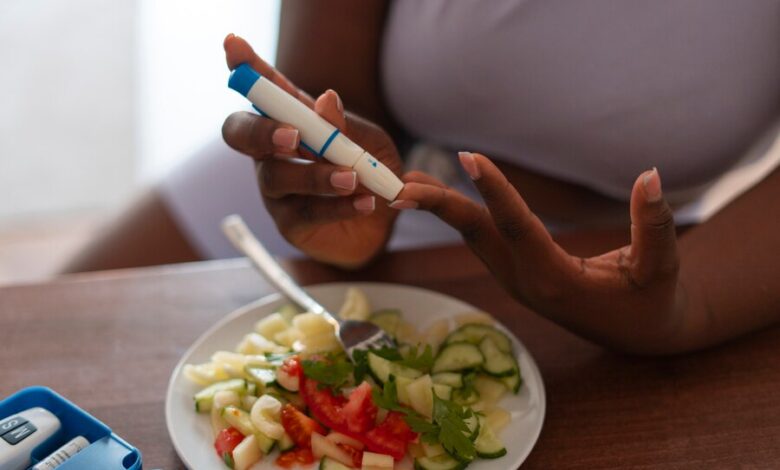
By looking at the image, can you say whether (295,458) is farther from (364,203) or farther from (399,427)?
(364,203)

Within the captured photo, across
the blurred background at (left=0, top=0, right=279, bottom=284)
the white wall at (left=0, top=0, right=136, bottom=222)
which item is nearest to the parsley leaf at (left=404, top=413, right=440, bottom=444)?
the blurred background at (left=0, top=0, right=279, bottom=284)

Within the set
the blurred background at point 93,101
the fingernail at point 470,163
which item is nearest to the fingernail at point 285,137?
the fingernail at point 470,163

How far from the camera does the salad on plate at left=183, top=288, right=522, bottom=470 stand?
720 mm

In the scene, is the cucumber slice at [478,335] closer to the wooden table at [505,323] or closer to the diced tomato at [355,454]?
the wooden table at [505,323]

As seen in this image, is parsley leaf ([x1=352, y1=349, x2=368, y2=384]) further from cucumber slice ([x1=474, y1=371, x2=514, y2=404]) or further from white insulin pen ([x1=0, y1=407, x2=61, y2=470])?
white insulin pen ([x1=0, y1=407, x2=61, y2=470])

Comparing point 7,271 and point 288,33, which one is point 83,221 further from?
point 288,33

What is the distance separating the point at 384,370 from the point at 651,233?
26cm

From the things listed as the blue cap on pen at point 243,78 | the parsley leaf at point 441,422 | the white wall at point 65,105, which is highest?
the blue cap on pen at point 243,78

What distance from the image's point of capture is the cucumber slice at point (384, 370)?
0.77 meters

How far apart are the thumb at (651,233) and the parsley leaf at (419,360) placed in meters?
0.20

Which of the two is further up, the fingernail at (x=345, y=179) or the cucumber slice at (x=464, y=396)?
the fingernail at (x=345, y=179)

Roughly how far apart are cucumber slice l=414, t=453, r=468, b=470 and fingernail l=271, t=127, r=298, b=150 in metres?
0.28

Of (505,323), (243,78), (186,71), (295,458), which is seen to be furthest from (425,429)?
(186,71)

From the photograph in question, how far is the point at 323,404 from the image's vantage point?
750 millimetres
